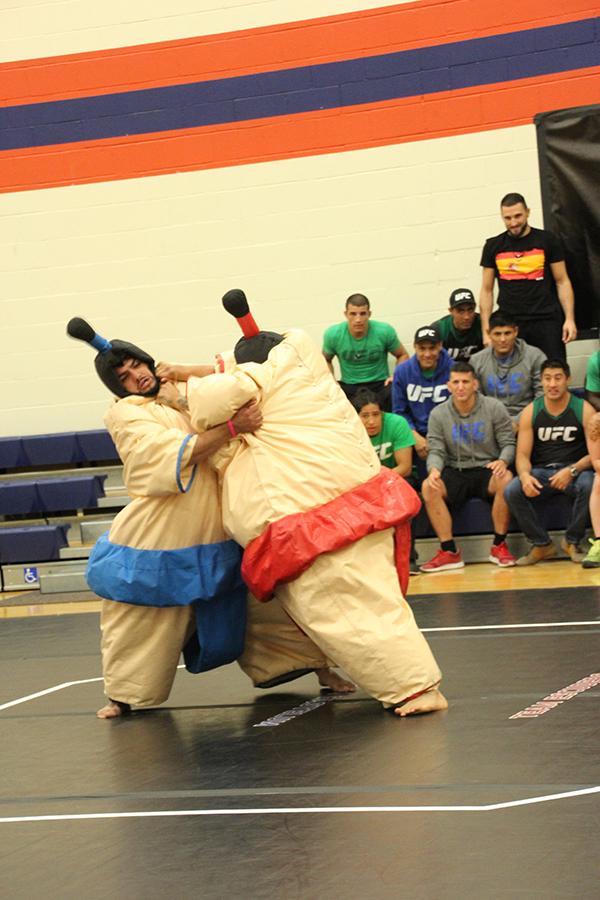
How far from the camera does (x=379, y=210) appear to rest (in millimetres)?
8820

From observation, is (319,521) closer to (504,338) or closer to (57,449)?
(504,338)

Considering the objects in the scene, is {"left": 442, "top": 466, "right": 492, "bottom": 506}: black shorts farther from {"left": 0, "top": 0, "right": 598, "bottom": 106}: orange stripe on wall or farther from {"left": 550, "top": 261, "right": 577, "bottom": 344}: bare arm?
{"left": 0, "top": 0, "right": 598, "bottom": 106}: orange stripe on wall

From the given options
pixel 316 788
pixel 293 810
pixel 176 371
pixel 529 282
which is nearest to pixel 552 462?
pixel 529 282

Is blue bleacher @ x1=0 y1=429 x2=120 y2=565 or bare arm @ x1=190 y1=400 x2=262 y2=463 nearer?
bare arm @ x1=190 y1=400 x2=262 y2=463

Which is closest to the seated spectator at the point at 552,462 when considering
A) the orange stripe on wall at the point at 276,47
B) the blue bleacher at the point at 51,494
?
the orange stripe on wall at the point at 276,47

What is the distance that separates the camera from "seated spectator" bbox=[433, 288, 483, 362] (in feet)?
26.9

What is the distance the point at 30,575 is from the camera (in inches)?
348

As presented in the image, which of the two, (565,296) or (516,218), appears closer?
(516,218)

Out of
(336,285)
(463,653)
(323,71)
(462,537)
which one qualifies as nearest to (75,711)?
(463,653)

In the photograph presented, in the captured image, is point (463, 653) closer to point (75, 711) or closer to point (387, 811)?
point (75, 711)

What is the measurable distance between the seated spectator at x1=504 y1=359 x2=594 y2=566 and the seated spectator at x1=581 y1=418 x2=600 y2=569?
0.06 m

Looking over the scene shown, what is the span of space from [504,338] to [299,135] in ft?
7.29

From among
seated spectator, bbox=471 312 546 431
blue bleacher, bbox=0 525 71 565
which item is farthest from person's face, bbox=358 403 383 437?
blue bleacher, bbox=0 525 71 565

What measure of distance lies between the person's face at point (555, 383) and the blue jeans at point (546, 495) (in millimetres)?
413
